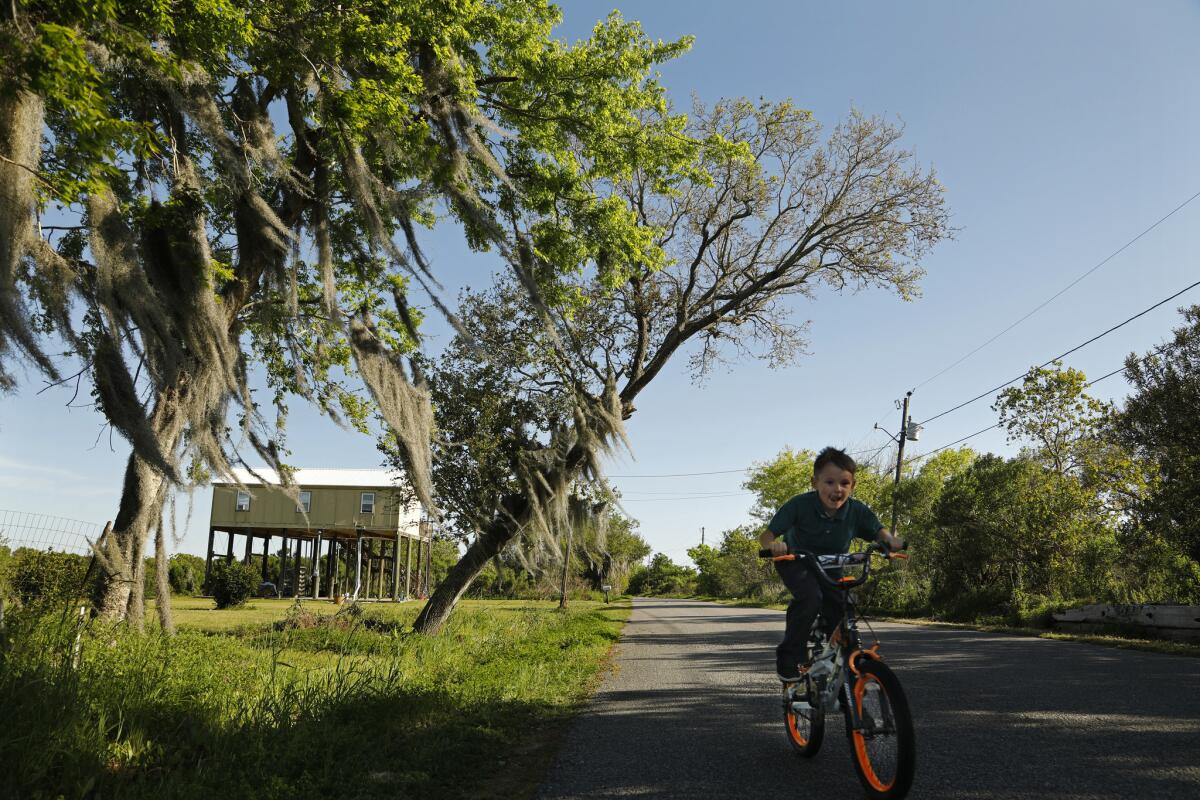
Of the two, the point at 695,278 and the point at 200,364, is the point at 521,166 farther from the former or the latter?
the point at 200,364

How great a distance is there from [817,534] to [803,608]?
0.42m

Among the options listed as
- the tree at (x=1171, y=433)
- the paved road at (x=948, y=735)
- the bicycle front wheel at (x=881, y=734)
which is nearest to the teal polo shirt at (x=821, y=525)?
the bicycle front wheel at (x=881, y=734)

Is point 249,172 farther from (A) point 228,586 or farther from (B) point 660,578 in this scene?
(B) point 660,578

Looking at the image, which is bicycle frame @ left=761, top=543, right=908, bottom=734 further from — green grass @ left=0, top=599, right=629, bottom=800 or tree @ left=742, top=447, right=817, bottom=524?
tree @ left=742, top=447, right=817, bottom=524

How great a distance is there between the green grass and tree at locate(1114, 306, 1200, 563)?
11.6m

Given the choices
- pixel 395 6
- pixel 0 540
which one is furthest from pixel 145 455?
pixel 395 6

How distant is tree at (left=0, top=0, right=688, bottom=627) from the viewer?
5.55 metres

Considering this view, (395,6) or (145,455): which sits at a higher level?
(395,6)

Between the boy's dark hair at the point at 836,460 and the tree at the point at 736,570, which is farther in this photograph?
the tree at the point at 736,570

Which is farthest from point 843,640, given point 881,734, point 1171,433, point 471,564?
point 1171,433

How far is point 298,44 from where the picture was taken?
778 cm

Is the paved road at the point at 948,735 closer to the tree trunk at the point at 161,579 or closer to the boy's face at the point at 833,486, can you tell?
the boy's face at the point at 833,486

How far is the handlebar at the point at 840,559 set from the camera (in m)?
3.74

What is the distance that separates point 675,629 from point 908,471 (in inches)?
1315
